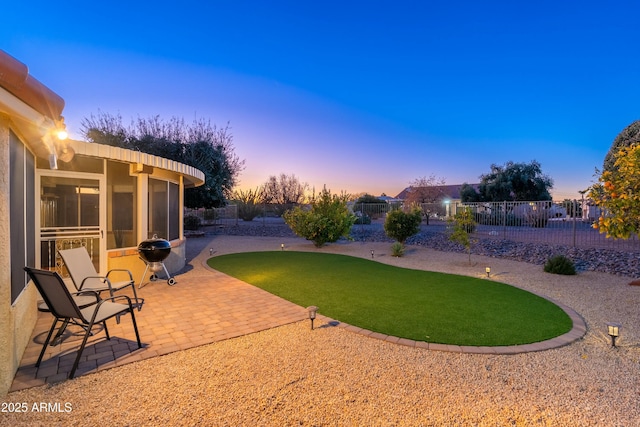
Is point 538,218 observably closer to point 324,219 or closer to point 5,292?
point 324,219

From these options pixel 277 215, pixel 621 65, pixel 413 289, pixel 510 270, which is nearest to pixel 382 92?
pixel 621 65

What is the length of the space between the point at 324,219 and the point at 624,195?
969 cm

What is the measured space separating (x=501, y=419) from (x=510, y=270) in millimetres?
7693

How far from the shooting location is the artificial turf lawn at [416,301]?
13.9 ft

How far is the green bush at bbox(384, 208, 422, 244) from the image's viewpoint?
43.4ft

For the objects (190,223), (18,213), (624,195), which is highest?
(624,195)

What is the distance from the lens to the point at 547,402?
262cm

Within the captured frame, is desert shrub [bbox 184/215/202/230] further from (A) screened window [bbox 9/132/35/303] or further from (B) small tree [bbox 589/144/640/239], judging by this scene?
(B) small tree [bbox 589/144/640/239]

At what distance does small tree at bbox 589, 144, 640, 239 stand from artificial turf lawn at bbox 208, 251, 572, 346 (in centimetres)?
168

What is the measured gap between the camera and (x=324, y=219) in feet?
44.0

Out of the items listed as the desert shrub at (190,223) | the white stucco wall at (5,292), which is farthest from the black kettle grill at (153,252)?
the desert shrub at (190,223)

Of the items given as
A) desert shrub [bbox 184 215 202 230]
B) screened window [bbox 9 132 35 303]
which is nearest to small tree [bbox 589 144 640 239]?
screened window [bbox 9 132 35 303]

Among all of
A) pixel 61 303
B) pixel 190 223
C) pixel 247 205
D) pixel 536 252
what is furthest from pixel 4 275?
pixel 247 205

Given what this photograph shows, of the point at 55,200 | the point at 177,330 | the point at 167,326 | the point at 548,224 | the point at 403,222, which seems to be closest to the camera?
the point at 177,330
